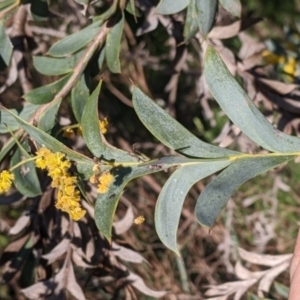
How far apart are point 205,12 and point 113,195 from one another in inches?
18.1

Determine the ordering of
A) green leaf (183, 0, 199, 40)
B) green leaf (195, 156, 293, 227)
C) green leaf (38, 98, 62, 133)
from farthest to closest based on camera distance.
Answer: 1. green leaf (183, 0, 199, 40)
2. green leaf (38, 98, 62, 133)
3. green leaf (195, 156, 293, 227)

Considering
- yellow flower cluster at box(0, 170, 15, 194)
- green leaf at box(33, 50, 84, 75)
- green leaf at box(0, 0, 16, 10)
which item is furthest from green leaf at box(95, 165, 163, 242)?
green leaf at box(0, 0, 16, 10)

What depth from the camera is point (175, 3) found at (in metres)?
1.20

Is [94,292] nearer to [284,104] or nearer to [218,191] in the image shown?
[284,104]

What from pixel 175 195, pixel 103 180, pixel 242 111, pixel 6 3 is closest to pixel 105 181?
pixel 103 180

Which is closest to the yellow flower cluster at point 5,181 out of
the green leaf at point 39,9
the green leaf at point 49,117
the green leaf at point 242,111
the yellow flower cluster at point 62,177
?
the yellow flower cluster at point 62,177

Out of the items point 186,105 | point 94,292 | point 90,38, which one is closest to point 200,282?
point 94,292

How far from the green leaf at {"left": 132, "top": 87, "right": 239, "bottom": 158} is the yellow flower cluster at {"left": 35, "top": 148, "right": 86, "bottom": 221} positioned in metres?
0.14

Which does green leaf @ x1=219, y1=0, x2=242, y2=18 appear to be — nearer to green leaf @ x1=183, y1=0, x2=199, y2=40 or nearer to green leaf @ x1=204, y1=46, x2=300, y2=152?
green leaf @ x1=183, y1=0, x2=199, y2=40

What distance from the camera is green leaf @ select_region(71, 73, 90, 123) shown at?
1151 mm

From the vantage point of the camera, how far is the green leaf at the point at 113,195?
917mm

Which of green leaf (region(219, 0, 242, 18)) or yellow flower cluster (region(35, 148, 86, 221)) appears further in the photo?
green leaf (region(219, 0, 242, 18))

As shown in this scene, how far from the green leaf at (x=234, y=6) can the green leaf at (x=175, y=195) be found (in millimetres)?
397

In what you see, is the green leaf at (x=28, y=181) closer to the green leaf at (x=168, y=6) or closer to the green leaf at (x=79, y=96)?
the green leaf at (x=79, y=96)
